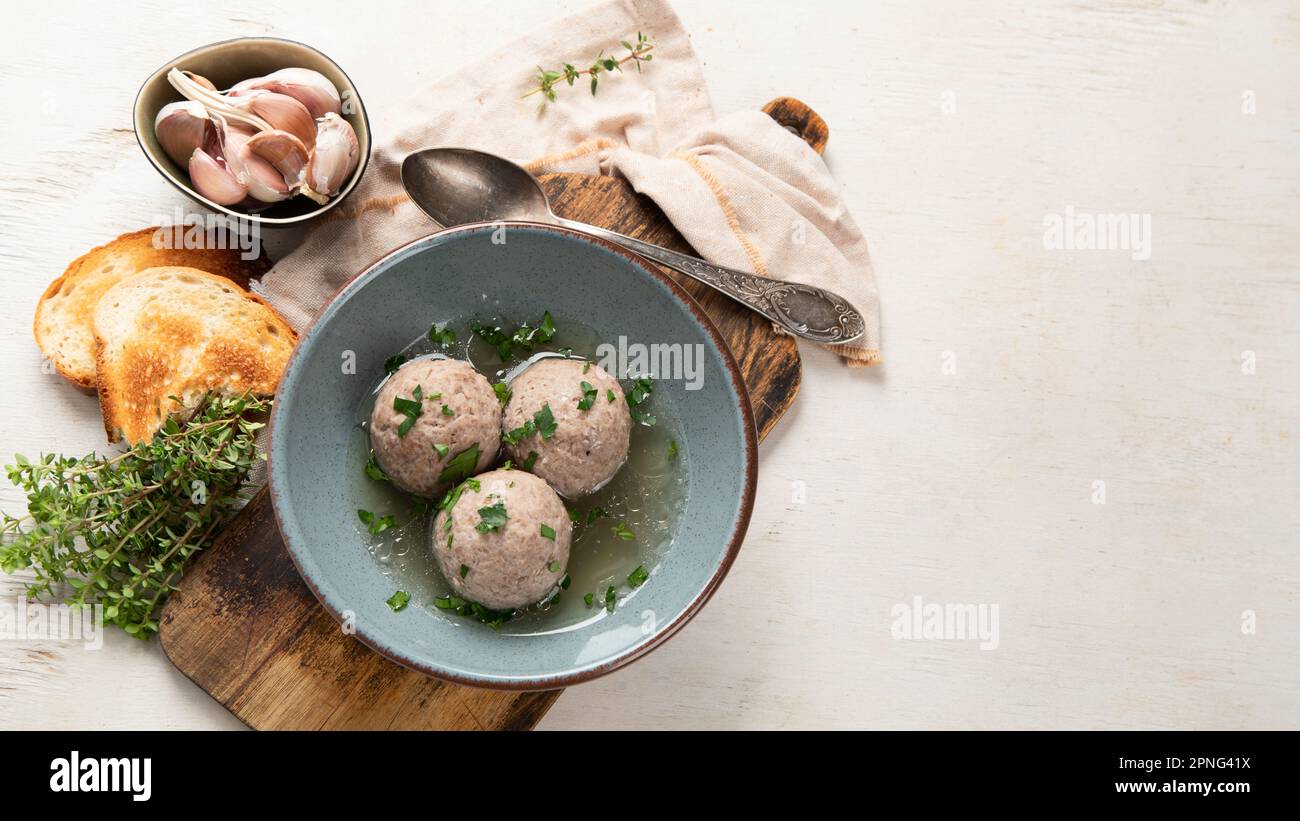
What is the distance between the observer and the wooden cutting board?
186 centimetres

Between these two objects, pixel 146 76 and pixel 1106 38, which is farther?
pixel 1106 38

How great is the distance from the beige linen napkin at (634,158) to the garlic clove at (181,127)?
11.1 inches

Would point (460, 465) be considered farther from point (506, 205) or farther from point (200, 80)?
point (200, 80)

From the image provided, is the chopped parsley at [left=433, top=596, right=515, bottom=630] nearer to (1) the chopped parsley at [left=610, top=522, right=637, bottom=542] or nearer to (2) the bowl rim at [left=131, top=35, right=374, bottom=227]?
(1) the chopped parsley at [left=610, top=522, right=637, bottom=542]

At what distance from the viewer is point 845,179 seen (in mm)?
2229

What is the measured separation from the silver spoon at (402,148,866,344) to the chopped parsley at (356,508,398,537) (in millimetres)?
638

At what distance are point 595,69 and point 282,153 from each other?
27.9 inches

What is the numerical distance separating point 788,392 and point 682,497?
366mm

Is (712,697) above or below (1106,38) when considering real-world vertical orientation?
below

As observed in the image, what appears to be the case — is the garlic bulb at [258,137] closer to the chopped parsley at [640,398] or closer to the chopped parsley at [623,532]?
the chopped parsley at [640,398]

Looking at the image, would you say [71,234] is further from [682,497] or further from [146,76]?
[682,497]

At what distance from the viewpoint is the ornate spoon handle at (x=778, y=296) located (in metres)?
1.97

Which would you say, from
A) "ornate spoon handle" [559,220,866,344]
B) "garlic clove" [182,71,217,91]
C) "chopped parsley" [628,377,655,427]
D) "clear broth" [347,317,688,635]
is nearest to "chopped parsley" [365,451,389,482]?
"clear broth" [347,317,688,635]

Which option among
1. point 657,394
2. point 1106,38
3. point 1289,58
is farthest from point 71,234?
point 1289,58
